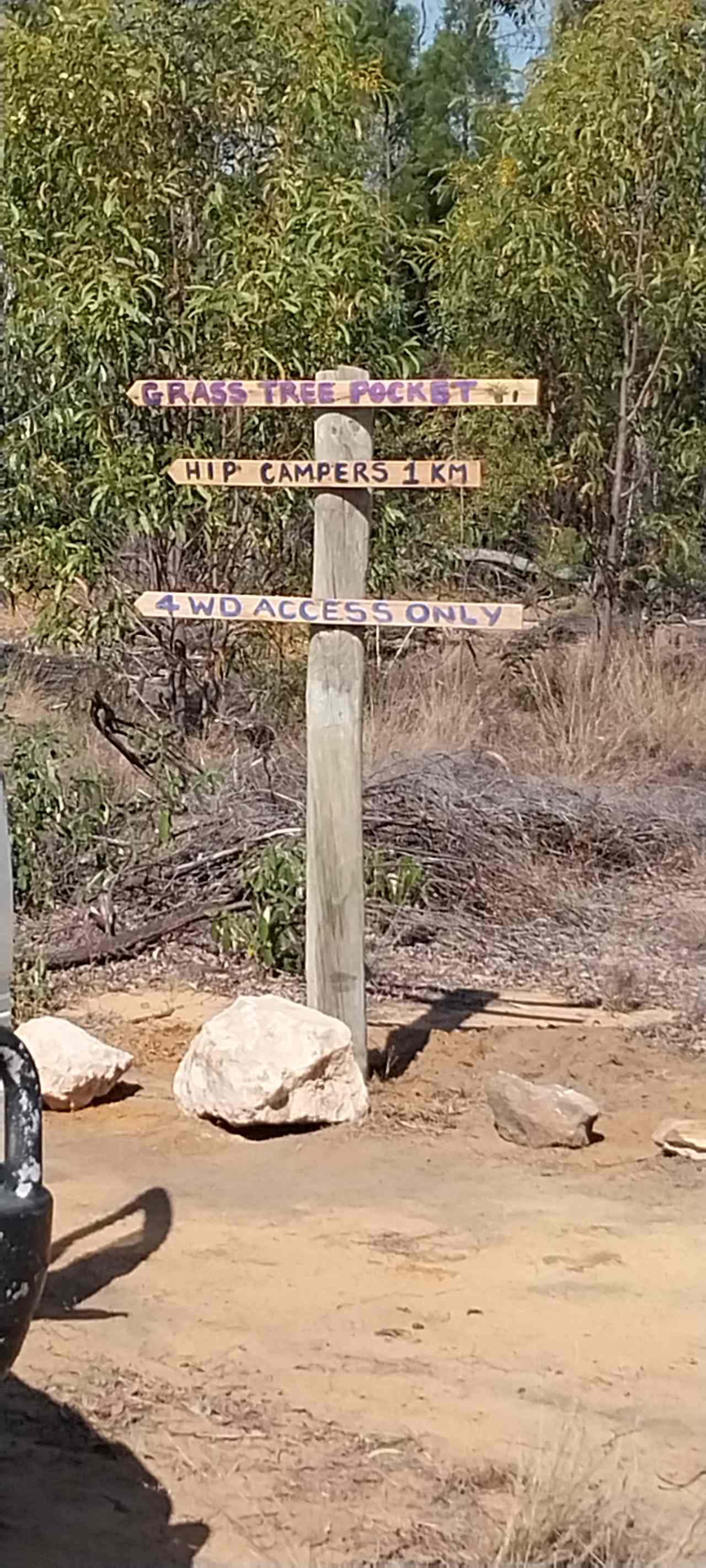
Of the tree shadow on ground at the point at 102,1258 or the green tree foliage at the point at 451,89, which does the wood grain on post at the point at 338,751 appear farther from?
the green tree foliage at the point at 451,89

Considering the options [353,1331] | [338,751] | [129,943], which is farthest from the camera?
[129,943]

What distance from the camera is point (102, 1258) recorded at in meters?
5.07

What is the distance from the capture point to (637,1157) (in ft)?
19.9

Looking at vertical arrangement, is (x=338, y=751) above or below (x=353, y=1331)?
above

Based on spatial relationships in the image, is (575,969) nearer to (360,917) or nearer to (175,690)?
(360,917)

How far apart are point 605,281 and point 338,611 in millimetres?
7257

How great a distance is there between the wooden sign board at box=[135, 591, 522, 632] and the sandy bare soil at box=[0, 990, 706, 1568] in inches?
60.8

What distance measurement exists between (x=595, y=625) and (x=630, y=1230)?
8.56 m

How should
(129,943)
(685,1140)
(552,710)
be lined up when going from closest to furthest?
1. (685,1140)
2. (129,943)
3. (552,710)

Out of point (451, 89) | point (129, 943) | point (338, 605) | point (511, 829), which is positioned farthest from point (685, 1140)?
point (451, 89)

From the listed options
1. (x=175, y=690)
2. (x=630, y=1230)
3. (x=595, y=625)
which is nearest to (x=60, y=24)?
(x=175, y=690)

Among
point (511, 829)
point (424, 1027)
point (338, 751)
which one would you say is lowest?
point (424, 1027)

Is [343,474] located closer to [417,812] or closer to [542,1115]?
[542,1115]

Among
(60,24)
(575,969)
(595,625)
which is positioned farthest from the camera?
(595,625)
